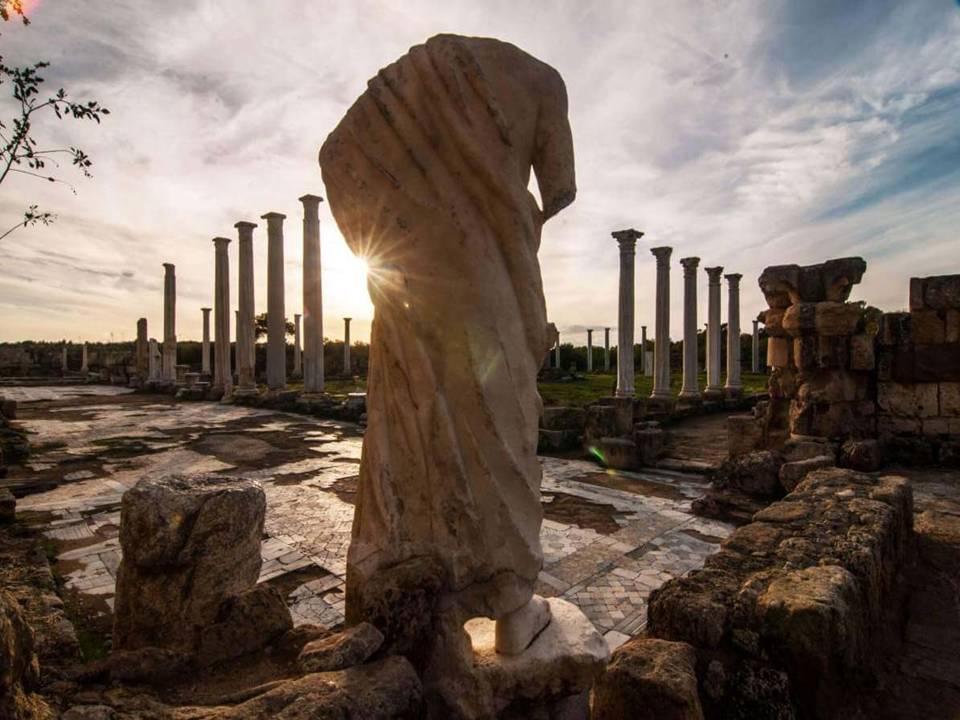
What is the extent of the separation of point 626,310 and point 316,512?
511 inches

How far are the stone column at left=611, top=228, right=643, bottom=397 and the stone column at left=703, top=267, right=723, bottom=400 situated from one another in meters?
4.95

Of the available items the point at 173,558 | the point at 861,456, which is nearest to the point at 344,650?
the point at 173,558

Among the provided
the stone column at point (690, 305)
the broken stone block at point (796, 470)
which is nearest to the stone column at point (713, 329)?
the stone column at point (690, 305)

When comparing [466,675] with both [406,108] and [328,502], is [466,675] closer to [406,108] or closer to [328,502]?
[406,108]

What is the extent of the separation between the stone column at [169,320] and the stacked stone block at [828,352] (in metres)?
26.5

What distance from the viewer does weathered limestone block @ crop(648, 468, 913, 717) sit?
221cm

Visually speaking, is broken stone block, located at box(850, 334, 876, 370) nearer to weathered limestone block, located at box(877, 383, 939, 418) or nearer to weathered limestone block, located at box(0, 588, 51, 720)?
weathered limestone block, located at box(877, 383, 939, 418)

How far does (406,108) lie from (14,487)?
8444mm

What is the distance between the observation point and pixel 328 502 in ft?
22.6

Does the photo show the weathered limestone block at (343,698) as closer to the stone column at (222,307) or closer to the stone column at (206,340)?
the stone column at (222,307)

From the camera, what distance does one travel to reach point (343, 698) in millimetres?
1365

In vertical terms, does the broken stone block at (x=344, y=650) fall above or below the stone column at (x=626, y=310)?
below

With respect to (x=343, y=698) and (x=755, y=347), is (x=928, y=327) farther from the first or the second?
(x=755, y=347)

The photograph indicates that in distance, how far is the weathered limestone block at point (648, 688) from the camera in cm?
189
